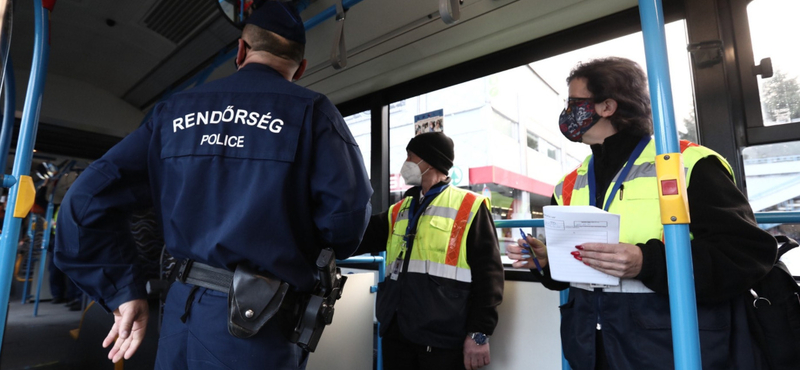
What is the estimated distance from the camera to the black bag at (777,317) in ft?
2.73

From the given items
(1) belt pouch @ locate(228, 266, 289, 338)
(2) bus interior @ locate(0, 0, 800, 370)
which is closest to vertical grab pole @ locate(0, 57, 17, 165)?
(2) bus interior @ locate(0, 0, 800, 370)

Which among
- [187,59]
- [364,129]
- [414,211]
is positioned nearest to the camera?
[414,211]

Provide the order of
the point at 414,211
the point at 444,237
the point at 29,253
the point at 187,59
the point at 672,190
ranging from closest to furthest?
the point at 672,190 → the point at 444,237 → the point at 414,211 → the point at 187,59 → the point at 29,253

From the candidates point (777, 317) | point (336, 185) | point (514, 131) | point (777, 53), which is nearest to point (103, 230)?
point (336, 185)

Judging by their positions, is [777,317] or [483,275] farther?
[483,275]

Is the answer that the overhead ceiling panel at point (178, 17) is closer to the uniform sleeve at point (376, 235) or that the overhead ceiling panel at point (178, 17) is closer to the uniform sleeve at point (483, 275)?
the uniform sleeve at point (376, 235)

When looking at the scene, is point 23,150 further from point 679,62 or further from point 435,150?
point 679,62

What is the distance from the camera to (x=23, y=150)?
4.12 ft

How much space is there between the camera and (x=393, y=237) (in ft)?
6.31

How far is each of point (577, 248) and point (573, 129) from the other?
1.28ft

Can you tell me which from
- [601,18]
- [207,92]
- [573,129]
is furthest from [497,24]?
[207,92]

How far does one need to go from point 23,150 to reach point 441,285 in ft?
4.94

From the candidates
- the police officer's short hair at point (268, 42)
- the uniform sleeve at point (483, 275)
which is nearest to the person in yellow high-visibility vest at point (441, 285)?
the uniform sleeve at point (483, 275)

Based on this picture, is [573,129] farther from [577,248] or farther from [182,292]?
[182,292]
